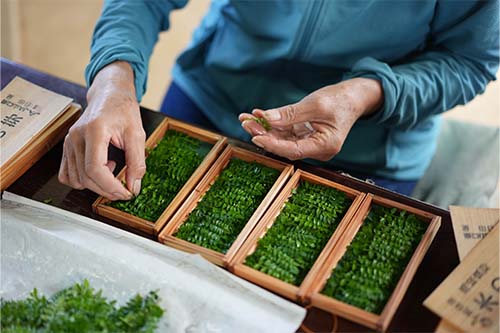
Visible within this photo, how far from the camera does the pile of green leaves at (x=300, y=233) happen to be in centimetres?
98

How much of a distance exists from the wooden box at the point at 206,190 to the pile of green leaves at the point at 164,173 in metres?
0.04

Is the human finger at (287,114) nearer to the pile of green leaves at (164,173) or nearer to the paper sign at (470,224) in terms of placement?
the pile of green leaves at (164,173)

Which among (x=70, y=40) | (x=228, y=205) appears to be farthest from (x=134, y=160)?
(x=70, y=40)

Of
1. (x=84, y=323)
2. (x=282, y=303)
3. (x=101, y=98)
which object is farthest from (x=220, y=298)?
(x=101, y=98)

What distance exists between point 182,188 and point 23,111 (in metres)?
0.35

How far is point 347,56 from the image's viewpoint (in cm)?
137

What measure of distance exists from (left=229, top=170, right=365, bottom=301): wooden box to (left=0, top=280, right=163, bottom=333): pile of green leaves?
5.7 inches

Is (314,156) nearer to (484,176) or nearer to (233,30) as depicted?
(233,30)

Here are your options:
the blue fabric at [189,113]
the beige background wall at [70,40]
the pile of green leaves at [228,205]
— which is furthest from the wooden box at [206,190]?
the beige background wall at [70,40]

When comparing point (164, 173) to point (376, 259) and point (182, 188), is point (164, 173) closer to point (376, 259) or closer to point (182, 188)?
point (182, 188)

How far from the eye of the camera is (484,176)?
1518 millimetres

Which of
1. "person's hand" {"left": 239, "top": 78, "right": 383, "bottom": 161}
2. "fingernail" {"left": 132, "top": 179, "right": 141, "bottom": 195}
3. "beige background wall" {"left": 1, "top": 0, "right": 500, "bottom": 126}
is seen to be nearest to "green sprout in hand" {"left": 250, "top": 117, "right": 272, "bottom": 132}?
"person's hand" {"left": 239, "top": 78, "right": 383, "bottom": 161}

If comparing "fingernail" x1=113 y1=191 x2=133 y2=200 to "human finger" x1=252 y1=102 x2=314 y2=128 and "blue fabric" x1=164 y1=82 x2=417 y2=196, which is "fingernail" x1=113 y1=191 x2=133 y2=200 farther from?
"blue fabric" x1=164 y1=82 x2=417 y2=196

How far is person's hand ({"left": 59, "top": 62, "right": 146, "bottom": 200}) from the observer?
3.45 feet
